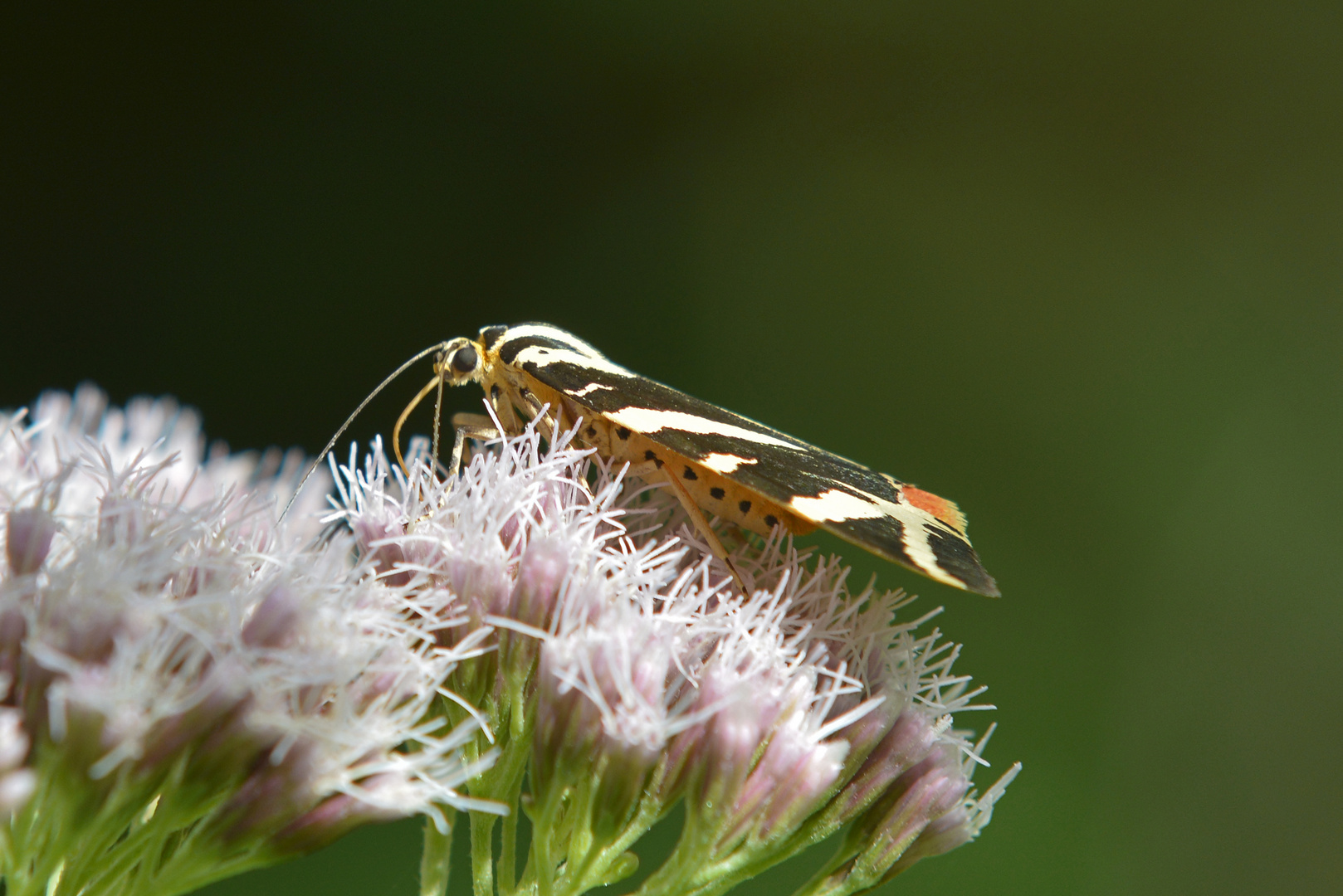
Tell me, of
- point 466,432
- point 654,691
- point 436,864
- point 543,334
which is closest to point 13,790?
point 436,864

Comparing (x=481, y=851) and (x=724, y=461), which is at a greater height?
(x=724, y=461)

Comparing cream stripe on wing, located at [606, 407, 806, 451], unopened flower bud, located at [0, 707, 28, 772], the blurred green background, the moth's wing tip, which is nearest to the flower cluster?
unopened flower bud, located at [0, 707, 28, 772]

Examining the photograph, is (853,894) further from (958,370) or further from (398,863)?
(958,370)

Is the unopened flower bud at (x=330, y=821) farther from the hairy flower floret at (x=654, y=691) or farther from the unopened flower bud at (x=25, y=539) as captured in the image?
the unopened flower bud at (x=25, y=539)

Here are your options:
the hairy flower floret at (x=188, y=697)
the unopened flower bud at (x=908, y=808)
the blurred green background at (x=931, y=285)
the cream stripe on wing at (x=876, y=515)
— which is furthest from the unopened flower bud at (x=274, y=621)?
the blurred green background at (x=931, y=285)

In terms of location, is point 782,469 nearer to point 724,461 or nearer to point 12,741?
point 724,461

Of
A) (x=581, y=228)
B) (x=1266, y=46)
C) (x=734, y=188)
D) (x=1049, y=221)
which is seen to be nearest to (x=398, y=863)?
(x=581, y=228)

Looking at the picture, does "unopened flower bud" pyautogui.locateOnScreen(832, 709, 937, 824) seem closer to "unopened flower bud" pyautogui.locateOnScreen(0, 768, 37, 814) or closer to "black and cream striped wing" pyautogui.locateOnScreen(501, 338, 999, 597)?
"black and cream striped wing" pyautogui.locateOnScreen(501, 338, 999, 597)
